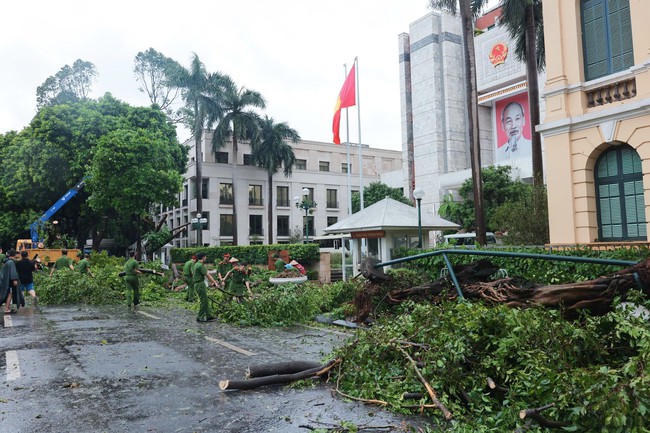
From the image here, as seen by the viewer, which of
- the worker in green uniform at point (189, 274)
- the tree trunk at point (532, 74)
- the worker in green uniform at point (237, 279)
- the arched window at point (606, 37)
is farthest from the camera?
the tree trunk at point (532, 74)

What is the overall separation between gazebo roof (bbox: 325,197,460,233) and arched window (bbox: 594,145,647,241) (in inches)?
231

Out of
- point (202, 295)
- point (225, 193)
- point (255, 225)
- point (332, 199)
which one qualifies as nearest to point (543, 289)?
point (202, 295)

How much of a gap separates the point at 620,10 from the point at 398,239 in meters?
9.79

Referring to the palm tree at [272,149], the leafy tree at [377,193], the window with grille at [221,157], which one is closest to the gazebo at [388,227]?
the palm tree at [272,149]

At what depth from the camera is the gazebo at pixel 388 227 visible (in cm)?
1806

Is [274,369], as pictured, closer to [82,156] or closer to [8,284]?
[8,284]

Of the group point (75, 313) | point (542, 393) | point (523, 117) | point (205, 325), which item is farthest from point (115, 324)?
point (523, 117)

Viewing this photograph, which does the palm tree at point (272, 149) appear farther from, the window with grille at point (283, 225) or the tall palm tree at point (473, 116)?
the tall palm tree at point (473, 116)

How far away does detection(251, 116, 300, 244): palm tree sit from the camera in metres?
47.5

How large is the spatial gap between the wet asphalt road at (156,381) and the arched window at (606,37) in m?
10.3

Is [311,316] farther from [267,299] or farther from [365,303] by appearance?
[365,303]

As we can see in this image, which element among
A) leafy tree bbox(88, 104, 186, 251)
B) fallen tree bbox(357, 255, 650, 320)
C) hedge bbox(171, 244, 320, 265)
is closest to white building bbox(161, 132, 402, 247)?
hedge bbox(171, 244, 320, 265)

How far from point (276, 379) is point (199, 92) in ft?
130

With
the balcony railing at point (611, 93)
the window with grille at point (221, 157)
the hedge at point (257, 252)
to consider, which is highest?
the window with grille at point (221, 157)
